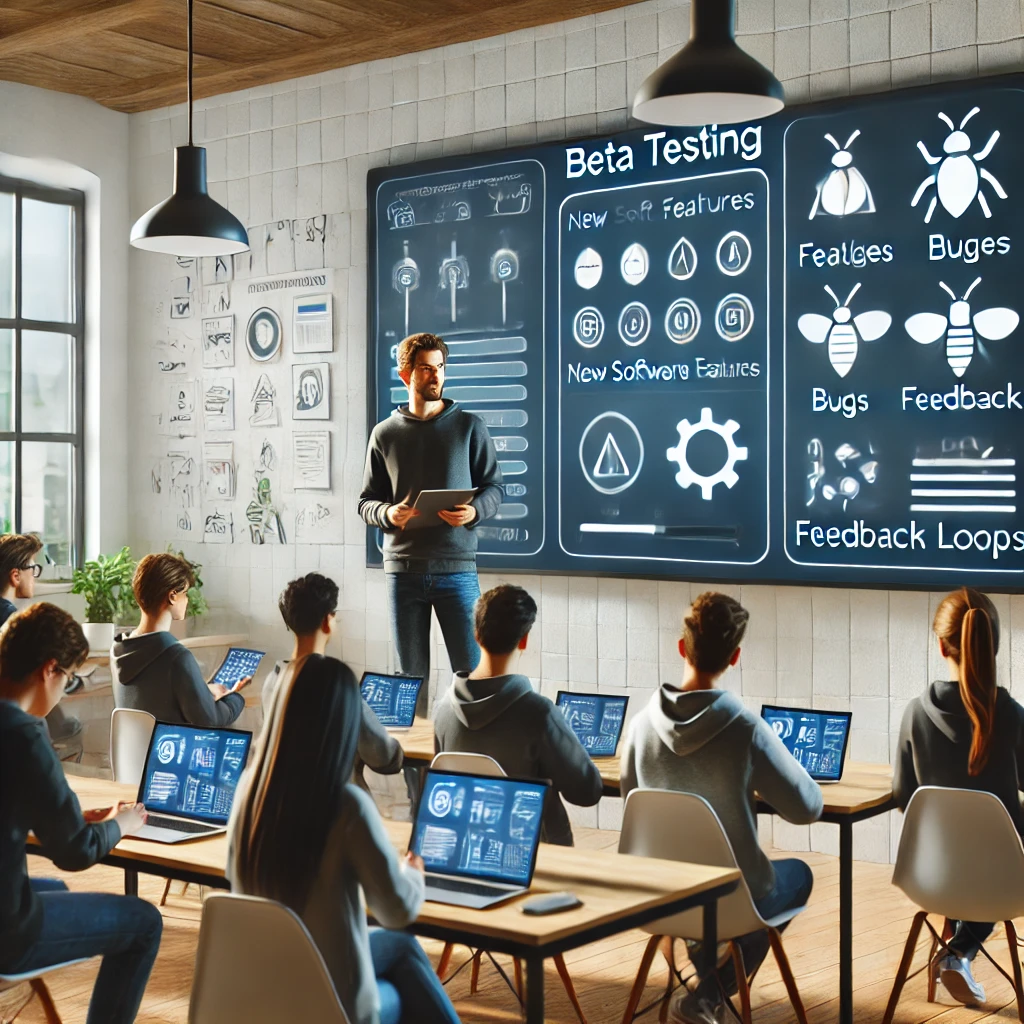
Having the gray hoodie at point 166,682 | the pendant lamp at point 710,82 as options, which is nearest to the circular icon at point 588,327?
the pendant lamp at point 710,82

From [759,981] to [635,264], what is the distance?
3032 millimetres

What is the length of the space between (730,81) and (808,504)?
2.24 metres

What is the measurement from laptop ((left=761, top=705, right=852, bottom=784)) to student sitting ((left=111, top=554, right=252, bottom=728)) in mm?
1679

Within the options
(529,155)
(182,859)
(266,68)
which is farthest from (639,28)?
(182,859)

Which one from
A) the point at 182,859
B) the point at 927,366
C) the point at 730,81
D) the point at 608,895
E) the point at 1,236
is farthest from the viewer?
the point at 1,236

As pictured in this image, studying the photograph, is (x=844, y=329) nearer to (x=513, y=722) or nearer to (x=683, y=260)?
(x=683, y=260)

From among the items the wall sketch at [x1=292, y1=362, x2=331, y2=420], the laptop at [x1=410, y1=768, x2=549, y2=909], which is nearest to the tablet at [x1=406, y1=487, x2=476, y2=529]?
the wall sketch at [x1=292, y1=362, x2=331, y2=420]

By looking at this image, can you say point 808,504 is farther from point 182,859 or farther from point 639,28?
point 182,859

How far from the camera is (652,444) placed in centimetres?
604

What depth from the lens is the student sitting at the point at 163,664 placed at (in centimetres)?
448

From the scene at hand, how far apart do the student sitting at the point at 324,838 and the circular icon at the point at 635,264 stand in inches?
153

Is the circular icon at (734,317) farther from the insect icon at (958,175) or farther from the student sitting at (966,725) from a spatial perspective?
the student sitting at (966,725)

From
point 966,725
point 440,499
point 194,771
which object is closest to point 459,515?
point 440,499

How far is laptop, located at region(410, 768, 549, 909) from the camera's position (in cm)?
271
